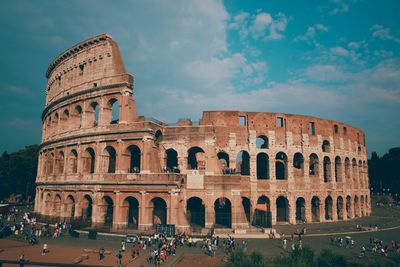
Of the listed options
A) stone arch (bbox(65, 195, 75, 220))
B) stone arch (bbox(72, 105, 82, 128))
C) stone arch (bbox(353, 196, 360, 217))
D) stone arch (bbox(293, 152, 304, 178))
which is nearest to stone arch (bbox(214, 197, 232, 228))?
stone arch (bbox(293, 152, 304, 178))

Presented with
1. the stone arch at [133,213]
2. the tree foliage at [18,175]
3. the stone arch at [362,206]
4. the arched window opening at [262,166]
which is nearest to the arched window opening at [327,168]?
the arched window opening at [262,166]

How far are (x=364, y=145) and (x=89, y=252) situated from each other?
45119 millimetres

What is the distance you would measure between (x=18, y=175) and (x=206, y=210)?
1885 inches

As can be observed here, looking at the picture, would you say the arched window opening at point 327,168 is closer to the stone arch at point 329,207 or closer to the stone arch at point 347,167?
the stone arch at point 329,207

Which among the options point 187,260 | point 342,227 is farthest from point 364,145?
point 187,260

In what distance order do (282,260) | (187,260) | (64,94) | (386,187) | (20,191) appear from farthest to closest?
(386,187) → (20,191) → (64,94) → (187,260) → (282,260)

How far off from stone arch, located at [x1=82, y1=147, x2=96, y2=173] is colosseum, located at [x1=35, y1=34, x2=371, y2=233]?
11 cm

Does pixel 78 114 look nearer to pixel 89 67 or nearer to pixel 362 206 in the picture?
pixel 89 67

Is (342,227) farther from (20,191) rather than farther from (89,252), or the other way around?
(20,191)

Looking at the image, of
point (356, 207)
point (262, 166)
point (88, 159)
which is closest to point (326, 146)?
point (262, 166)

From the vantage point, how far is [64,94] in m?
36.7

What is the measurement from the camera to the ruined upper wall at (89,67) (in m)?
32.0

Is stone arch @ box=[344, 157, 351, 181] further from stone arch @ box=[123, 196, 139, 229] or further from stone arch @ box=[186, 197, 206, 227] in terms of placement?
stone arch @ box=[123, 196, 139, 229]

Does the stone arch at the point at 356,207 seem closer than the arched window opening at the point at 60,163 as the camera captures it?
No
